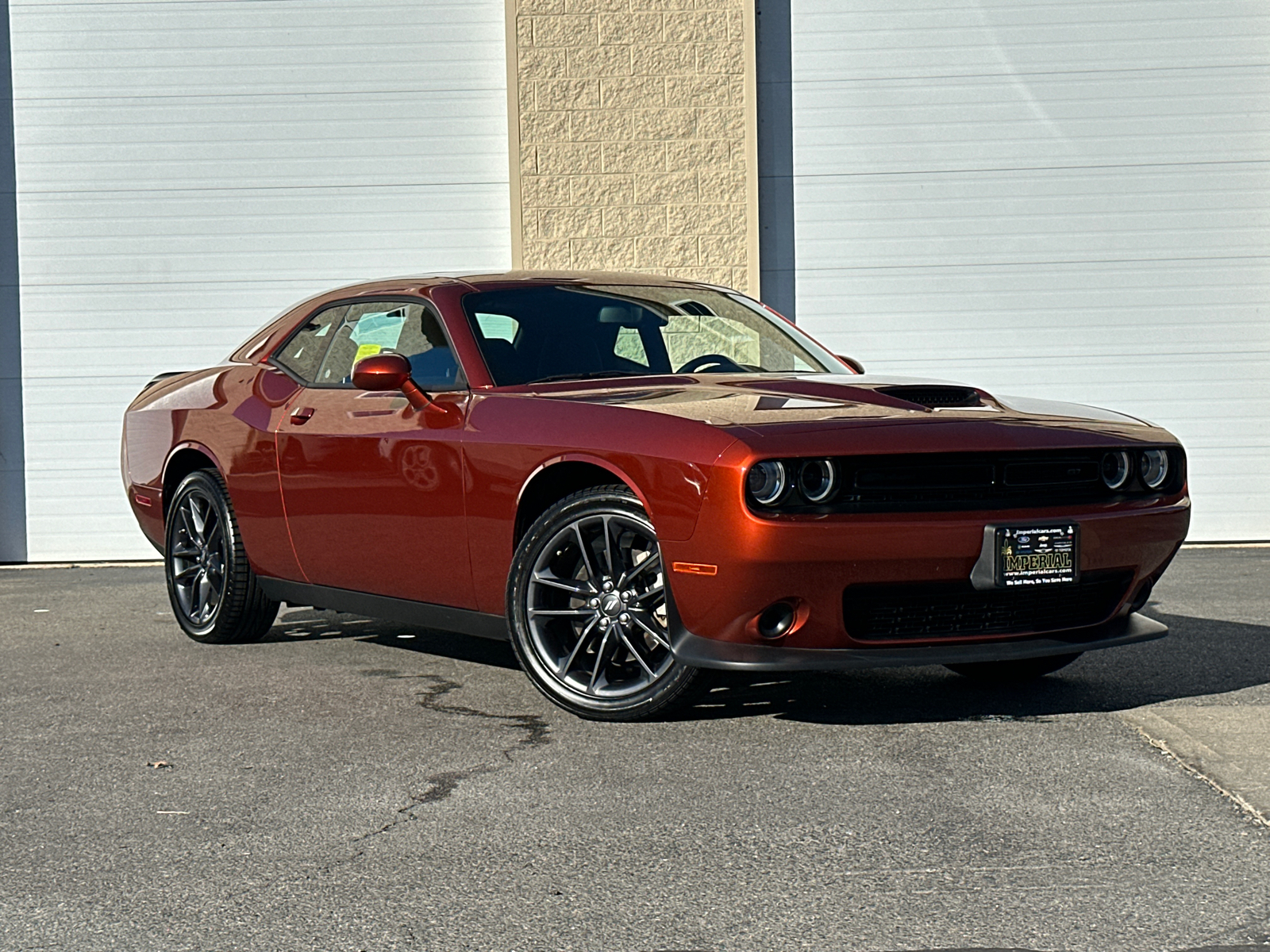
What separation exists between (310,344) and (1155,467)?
323 cm

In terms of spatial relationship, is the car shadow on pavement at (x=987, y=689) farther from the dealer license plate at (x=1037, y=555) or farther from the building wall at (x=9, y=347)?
the building wall at (x=9, y=347)

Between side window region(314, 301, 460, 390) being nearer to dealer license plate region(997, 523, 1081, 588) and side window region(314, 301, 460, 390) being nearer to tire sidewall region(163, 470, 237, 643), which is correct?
tire sidewall region(163, 470, 237, 643)

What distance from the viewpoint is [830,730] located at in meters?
4.79

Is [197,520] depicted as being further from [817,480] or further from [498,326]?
[817,480]

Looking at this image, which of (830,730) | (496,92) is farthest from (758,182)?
(830,730)

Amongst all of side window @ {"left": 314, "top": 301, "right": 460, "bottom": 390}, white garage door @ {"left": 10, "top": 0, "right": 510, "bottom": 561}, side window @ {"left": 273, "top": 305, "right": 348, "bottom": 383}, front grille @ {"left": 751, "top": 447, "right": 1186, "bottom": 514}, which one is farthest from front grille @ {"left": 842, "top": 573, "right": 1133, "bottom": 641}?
white garage door @ {"left": 10, "top": 0, "right": 510, "bottom": 561}

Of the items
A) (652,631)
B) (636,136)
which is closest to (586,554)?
(652,631)

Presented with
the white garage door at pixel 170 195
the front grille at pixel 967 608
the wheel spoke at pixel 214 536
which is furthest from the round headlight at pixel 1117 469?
the white garage door at pixel 170 195

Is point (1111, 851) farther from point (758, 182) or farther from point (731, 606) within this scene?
point (758, 182)

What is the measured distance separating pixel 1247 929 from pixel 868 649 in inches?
67.4

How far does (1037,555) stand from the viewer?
185 inches

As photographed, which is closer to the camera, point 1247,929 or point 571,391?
point 1247,929

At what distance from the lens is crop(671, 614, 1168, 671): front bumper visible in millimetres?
4539

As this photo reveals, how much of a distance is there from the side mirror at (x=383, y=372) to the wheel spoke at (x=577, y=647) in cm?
105
